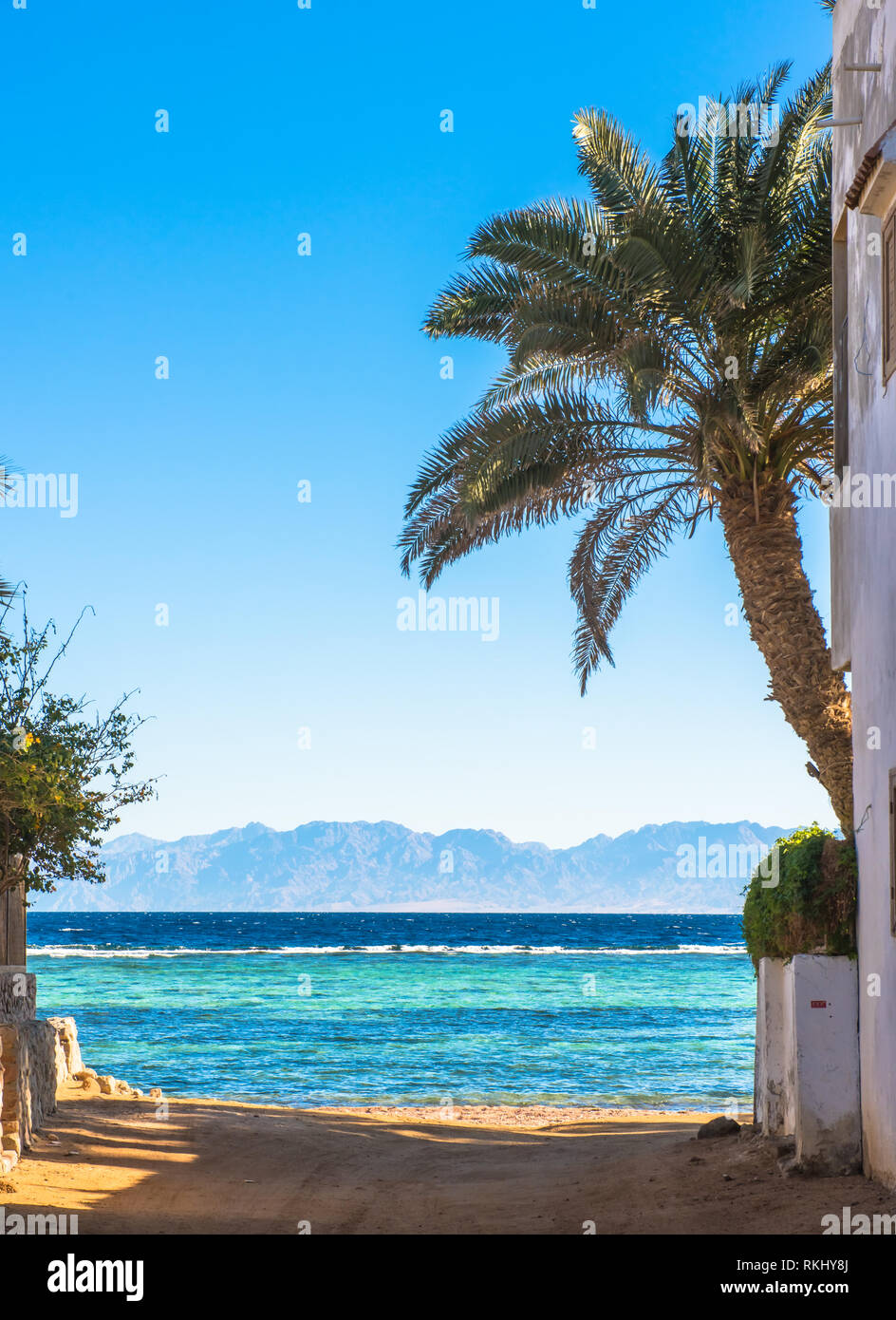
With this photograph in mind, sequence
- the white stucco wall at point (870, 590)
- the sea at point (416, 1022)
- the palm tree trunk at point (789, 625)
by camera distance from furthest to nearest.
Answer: the sea at point (416, 1022)
the palm tree trunk at point (789, 625)
the white stucco wall at point (870, 590)

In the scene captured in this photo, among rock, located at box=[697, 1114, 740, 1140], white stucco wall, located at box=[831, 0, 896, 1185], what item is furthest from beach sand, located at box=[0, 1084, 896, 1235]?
white stucco wall, located at box=[831, 0, 896, 1185]

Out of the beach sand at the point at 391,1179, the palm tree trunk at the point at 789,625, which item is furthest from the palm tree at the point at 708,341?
the beach sand at the point at 391,1179

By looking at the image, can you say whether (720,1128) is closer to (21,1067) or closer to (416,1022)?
(21,1067)

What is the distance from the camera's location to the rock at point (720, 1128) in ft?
38.3

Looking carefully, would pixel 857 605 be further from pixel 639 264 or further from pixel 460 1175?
pixel 460 1175

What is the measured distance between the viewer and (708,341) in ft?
43.8

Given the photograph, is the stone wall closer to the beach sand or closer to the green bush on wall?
the beach sand

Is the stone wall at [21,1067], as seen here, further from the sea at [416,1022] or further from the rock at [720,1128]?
the sea at [416,1022]

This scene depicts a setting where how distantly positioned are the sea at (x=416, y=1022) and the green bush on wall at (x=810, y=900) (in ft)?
16.6

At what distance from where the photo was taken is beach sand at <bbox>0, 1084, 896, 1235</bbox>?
29.0ft

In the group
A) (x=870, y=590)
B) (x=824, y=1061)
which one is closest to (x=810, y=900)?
(x=824, y=1061)

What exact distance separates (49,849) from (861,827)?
720 centimetres
